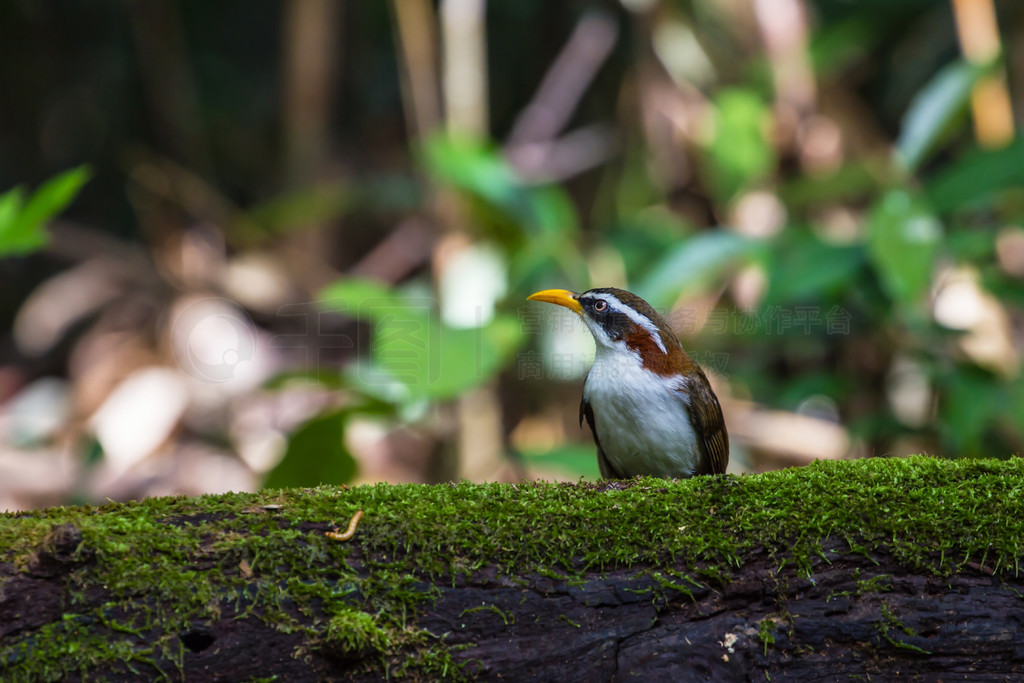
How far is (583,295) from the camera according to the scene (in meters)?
3.94

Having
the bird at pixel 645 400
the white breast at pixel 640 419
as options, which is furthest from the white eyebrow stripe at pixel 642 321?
the white breast at pixel 640 419

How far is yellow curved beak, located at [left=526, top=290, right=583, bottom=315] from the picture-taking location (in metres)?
3.95

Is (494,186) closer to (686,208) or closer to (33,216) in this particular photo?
(686,208)

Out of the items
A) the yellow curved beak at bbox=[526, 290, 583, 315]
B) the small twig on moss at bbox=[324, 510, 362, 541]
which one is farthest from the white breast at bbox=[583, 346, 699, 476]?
the small twig on moss at bbox=[324, 510, 362, 541]

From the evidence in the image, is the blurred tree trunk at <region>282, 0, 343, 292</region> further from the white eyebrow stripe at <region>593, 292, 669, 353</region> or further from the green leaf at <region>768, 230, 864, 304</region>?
the white eyebrow stripe at <region>593, 292, 669, 353</region>

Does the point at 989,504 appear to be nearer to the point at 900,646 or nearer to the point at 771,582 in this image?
the point at 900,646

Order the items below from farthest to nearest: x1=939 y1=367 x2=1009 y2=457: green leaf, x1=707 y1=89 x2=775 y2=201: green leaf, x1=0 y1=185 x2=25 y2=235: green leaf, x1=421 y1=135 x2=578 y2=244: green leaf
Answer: x1=707 y1=89 x2=775 y2=201: green leaf
x1=421 y1=135 x2=578 y2=244: green leaf
x1=939 y1=367 x2=1009 y2=457: green leaf
x1=0 y1=185 x2=25 y2=235: green leaf

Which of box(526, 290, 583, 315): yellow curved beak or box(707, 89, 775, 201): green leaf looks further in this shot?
box(707, 89, 775, 201): green leaf

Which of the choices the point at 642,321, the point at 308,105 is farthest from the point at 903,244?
the point at 308,105

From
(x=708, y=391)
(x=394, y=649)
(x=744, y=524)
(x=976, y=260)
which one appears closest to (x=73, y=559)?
(x=394, y=649)

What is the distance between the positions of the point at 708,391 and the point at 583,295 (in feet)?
2.26

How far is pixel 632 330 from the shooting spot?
3.76m

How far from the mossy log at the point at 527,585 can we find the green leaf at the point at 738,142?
4.42 metres

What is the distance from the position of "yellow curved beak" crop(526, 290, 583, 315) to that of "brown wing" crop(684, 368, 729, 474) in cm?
60
